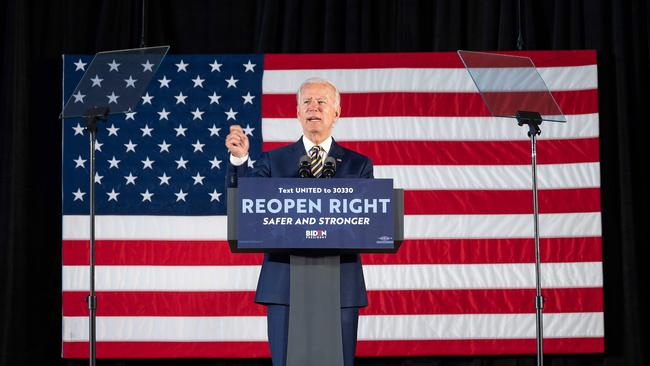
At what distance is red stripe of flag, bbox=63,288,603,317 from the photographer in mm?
4492

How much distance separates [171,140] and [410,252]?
152 cm

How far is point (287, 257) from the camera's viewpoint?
2.66 meters

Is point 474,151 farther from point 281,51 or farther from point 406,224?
point 281,51

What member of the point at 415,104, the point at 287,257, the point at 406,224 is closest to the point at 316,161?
the point at 287,257

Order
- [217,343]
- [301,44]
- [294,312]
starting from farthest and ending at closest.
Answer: [301,44] → [217,343] → [294,312]

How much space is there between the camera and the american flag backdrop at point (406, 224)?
14.8 ft

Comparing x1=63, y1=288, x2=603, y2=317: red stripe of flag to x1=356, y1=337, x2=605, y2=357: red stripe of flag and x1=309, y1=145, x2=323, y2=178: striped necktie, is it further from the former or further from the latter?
x1=309, y1=145, x2=323, y2=178: striped necktie

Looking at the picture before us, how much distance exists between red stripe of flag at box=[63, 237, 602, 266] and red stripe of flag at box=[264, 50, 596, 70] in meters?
1.03

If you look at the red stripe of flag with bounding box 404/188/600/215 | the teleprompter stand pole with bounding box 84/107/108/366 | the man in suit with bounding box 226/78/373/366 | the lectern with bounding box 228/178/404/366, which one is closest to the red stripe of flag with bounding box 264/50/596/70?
the red stripe of flag with bounding box 404/188/600/215

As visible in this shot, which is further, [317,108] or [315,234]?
[317,108]

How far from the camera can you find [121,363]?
183 inches
